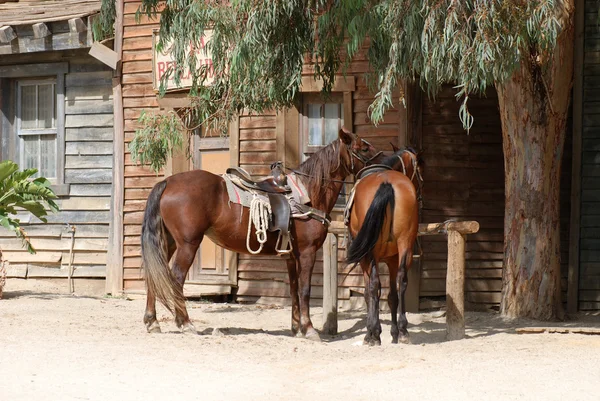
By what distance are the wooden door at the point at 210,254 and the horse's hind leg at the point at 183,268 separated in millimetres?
4055

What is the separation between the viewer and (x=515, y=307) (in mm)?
11203

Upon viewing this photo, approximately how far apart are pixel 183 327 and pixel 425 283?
4241 mm

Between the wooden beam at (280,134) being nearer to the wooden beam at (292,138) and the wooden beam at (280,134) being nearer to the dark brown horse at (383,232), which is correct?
the wooden beam at (292,138)

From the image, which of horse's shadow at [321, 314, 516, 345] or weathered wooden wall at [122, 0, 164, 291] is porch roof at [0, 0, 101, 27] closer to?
weathered wooden wall at [122, 0, 164, 291]

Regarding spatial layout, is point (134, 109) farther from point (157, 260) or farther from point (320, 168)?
point (157, 260)

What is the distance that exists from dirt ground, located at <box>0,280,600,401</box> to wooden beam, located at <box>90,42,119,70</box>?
15.3ft

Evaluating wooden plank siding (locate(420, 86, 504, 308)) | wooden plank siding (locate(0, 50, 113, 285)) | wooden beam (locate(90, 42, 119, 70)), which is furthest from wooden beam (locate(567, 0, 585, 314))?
wooden plank siding (locate(0, 50, 113, 285))

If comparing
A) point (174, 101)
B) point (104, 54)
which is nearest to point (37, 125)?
point (104, 54)

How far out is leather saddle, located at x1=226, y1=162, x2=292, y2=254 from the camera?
9.47m

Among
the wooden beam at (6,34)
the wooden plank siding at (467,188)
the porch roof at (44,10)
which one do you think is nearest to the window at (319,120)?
the wooden plank siding at (467,188)

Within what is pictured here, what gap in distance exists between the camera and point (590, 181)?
40.5 ft

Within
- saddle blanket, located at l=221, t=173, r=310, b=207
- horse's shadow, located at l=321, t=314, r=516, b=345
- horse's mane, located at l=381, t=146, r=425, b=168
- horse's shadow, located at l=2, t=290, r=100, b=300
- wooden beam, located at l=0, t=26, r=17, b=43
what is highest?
wooden beam, located at l=0, t=26, r=17, b=43

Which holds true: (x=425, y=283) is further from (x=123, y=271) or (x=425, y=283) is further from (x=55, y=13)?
(x=55, y=13)

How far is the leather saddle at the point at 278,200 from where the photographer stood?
9.47m
